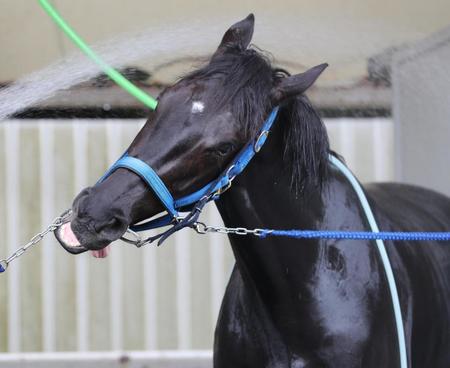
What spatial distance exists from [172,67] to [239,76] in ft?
8.54

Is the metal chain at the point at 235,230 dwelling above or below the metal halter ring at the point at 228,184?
below

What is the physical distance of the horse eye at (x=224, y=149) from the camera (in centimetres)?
255

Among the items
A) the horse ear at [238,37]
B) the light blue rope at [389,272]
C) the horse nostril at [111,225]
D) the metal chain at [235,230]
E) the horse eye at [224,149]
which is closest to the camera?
the horse nostril at [111,225]

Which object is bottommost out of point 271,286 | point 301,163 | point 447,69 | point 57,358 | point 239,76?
point 57,358

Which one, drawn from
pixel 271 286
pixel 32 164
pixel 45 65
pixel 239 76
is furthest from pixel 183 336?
pixel 239 76

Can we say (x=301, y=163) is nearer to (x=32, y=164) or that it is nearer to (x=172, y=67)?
(x=172, y=67)

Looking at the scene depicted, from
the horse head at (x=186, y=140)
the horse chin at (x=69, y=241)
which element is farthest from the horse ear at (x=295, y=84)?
the horse chin at (x=69, y=241)

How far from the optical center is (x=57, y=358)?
18.1ft

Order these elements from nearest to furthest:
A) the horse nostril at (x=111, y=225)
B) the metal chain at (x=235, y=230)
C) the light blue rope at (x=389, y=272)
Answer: the horse nostril at (x=111, y=225)
the metal chain at (x=235, y=230)
the light blue rope at (x=389, y=272)

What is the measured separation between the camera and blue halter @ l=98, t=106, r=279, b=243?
249 centimetres

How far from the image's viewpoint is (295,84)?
8.70 feet

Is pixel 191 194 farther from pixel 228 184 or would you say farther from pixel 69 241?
→ pixel 69 241

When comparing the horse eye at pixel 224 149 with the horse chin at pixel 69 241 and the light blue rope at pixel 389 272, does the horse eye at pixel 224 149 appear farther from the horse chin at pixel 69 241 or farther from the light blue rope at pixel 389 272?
the light blue rope at pixel 389 272

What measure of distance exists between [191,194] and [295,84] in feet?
1.34
